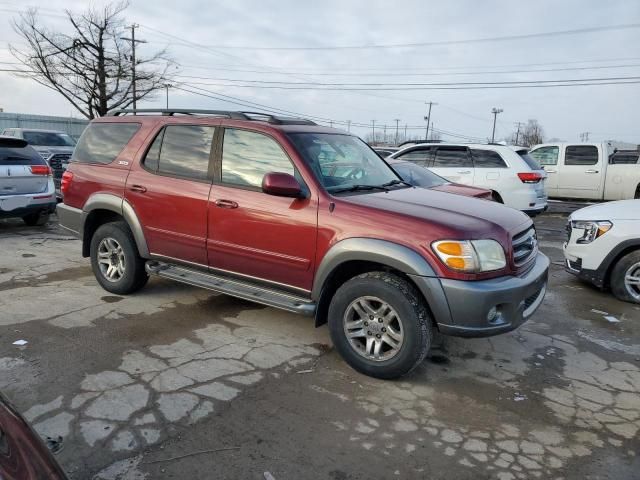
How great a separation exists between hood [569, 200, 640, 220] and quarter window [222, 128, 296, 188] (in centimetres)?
395

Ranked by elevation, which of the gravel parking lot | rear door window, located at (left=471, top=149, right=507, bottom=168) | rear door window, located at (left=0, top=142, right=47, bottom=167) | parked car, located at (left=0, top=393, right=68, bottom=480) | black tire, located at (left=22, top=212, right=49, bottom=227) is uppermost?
rear door window, located at (left=471, top=149, right=507, bottom=168)

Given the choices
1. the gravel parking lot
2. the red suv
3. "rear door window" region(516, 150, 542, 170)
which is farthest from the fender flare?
"rear door window" region(516, 150, 542, 170)

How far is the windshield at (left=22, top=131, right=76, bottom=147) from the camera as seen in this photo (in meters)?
15.3

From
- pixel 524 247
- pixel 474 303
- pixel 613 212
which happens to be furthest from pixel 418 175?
pixel 474 303

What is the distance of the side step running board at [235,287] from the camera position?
156 inches

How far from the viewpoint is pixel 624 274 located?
5.64 meters

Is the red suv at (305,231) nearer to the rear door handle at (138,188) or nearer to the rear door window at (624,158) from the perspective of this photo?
the rear door handle at (138,188)

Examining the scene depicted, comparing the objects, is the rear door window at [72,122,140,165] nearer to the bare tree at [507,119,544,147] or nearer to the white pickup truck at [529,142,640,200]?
the white pickup truck at [529,142,640,200]

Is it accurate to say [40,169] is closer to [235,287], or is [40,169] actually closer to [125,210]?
[125,210]

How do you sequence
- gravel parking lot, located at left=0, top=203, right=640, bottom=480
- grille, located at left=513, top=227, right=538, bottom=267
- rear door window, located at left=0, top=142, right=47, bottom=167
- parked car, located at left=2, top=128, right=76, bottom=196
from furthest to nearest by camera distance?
parked car, located at left=2, top=128, right=76, bottom=196, rear door window, located at left=0, top=142, right=47, bottom=167, grille, located at left=513, top=227, right=538, bottom=267, gravel parking lot, located at left=0, top=203, right=640, bottom=480

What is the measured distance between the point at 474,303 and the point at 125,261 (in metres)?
3.54

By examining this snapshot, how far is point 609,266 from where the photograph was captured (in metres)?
5.75

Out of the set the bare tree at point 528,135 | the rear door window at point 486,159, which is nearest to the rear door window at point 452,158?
the rear door window at point 486,159

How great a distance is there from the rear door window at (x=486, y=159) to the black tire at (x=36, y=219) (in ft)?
27.7
